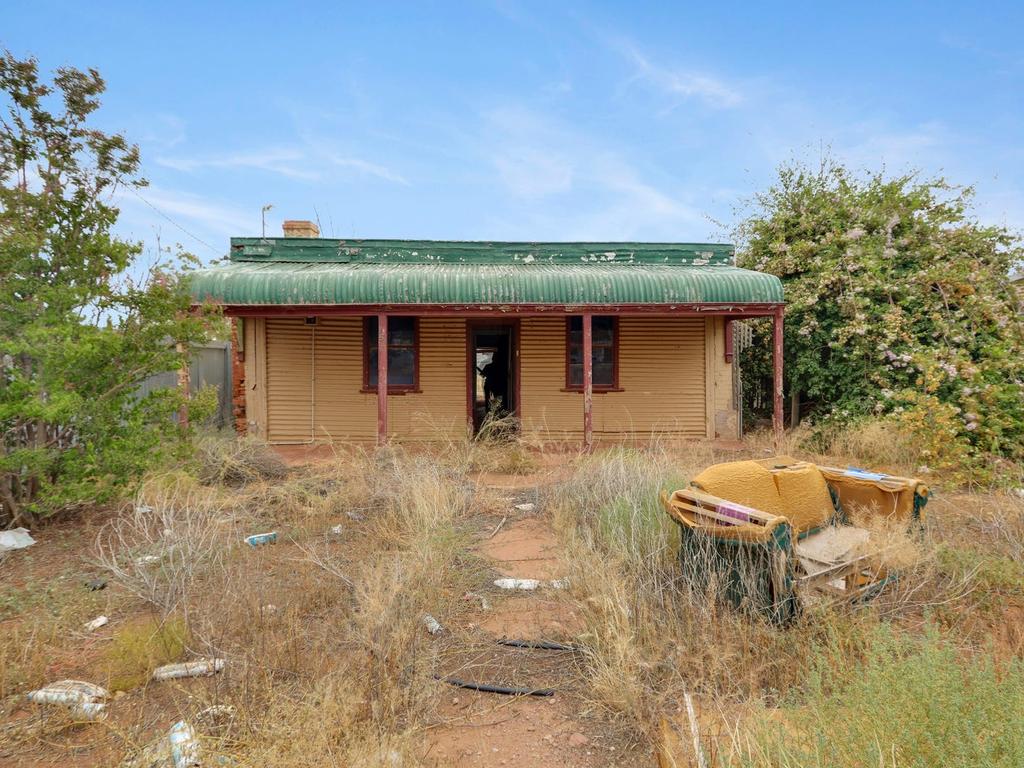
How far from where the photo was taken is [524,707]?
2.97m

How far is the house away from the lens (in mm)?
10836

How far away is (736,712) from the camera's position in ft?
8.86

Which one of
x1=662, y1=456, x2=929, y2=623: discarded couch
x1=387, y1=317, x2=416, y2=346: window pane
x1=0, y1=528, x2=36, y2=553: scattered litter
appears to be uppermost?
x1=387, y1=317, x2=416, y2=346: window pane

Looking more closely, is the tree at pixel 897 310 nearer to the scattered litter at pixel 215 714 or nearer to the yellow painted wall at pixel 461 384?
the yellow painted wall at pixel 461 384

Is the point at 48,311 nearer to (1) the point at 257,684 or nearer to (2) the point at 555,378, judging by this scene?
(1) the point at 257,684

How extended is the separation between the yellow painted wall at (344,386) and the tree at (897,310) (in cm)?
716

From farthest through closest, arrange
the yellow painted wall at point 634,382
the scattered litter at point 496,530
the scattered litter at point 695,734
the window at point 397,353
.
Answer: the yellow painted wall at point 634,382 → the window at point 397,353 → the scattered litter at point 496,530 → the scattered litter at point 695,734

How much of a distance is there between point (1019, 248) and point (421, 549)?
1327cm

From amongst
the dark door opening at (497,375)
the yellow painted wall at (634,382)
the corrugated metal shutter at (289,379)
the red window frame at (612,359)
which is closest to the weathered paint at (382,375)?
the dark door opening at (497,375)

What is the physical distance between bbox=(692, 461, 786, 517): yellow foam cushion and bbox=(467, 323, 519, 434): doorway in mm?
6086

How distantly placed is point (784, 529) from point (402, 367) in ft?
29.4

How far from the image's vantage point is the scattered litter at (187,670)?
3100 mm

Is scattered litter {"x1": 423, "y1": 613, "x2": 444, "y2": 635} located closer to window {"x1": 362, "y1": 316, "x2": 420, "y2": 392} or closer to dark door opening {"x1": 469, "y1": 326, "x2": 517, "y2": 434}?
dark door opening {"x1": 469, "y1": 326, "x2": 517, "y2": 434}

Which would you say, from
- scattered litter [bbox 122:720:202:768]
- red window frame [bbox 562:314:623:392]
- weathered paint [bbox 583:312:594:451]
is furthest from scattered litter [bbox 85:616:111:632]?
red window frame [bbox 562:314:623:392]
